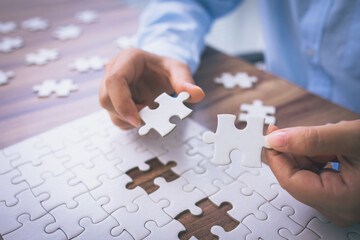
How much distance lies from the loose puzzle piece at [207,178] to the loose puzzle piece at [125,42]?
770mm

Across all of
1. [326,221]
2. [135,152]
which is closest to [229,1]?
[135,152]

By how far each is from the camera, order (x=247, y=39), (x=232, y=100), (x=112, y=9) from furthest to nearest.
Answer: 1. (x=247, y=39)
2. (x=112, y=9)
3. (x=232, y=100)

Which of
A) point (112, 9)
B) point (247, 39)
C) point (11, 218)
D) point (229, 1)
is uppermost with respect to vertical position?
point (229, 1)

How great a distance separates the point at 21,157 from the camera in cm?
84

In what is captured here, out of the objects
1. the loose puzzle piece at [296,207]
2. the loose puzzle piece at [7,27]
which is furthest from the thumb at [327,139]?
the loose puzzle piece at [7,27]

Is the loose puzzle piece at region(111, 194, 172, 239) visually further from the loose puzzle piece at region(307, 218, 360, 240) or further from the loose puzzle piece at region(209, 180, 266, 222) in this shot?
the loose puzzle piece at region(307, 218, 360, 240)

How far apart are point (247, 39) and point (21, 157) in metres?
2.65

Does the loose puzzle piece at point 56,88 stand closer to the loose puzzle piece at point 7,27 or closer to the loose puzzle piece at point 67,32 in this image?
the loose puzzle piece at point 67,32

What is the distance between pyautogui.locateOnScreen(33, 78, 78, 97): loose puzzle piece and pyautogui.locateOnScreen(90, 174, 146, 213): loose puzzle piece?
1.47 feet

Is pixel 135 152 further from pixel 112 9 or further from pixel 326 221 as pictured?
pixel 112 9

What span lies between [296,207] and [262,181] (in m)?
0.10

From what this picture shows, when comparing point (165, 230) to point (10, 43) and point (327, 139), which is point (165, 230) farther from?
point (10, 43)

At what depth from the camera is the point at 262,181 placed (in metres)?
0.76

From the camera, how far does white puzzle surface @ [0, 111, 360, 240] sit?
2.17 ft
